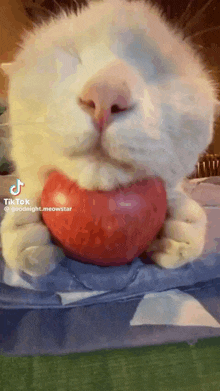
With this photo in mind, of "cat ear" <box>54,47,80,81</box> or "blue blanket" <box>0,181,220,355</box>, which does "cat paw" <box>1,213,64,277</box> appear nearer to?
"blue blanket" <box>0,181,220,355</box>

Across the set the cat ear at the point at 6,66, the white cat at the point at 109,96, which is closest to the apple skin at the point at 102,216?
the white cat at the point at 109,96

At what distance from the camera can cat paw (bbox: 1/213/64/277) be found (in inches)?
15.0

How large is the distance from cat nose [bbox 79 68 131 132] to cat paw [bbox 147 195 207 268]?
0.18 metres

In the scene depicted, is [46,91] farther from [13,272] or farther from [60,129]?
[13,272]

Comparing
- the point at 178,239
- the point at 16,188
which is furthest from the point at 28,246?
the point at 178,239

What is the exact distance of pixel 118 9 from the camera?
312 mm

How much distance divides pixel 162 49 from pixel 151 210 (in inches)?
7.1

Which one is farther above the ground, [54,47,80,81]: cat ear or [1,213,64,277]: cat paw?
[54,47,80,81]: cat ear

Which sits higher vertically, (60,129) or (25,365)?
(60,129)

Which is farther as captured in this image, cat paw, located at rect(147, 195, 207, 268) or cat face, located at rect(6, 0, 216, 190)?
cat paw, located at rect(147, 195, 207, 268)

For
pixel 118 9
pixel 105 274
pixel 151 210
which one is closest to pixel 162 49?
pixel 118 9

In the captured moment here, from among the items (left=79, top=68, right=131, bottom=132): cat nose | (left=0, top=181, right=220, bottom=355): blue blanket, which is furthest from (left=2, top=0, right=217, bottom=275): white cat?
(left=0, top=181, right=220, bottom=355): blue blanket

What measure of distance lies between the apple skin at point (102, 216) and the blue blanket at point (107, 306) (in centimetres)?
6

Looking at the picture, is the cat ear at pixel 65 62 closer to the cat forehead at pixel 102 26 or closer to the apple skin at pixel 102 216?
the cat forehead at pixel 102 26
